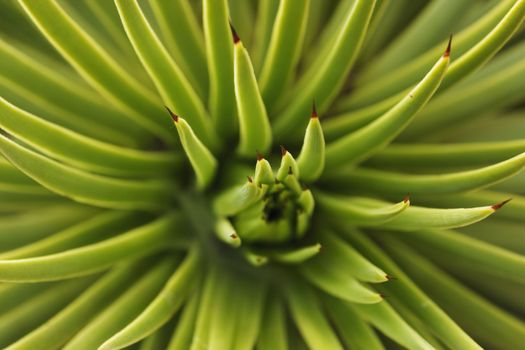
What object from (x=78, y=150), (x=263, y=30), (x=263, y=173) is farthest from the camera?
(x=263, y=30)

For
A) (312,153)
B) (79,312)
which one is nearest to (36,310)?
(79,312)

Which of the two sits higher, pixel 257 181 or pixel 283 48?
pixel 283 48

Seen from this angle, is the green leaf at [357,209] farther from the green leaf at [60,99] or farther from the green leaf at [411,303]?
the green leaf at [60,99]

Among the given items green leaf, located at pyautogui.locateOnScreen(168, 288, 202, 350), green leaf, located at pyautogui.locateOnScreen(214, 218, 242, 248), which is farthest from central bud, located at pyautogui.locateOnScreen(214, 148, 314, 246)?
green leaf, located at pyautogui.locateOnScreen(168, 288, 202, 350)

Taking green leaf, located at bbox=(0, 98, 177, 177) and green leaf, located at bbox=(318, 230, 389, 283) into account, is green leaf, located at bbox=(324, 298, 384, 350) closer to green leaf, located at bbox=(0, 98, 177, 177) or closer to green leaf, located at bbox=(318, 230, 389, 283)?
green leaf, located at bbox=(318, 230, 389, 283)

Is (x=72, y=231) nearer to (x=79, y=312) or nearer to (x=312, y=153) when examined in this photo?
(x=79, y=312)

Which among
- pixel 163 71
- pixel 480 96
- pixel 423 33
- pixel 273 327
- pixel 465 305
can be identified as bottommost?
pixel 465 305

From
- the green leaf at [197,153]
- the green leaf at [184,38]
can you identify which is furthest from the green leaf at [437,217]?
the green leaf at [184,38]
